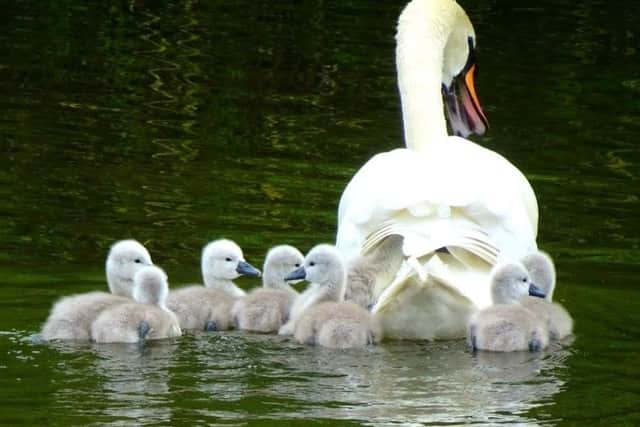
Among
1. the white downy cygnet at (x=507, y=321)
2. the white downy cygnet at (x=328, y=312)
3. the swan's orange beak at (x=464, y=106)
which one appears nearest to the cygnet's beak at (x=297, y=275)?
the white downy cygnet at (x=328, y=312)

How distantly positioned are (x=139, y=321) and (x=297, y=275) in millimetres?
967

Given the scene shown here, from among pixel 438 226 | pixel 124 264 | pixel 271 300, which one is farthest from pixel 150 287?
pixel 438 226

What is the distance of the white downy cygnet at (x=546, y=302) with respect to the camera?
35.6 ft

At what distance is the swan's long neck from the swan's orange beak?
2.80ft

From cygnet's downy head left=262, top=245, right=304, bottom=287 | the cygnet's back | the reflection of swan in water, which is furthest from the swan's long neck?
the reflection of swan in water

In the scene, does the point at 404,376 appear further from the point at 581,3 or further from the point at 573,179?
the point at 581,3

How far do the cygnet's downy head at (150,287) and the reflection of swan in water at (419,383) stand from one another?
0.80 m

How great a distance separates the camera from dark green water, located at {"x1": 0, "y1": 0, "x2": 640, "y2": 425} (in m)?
9.52

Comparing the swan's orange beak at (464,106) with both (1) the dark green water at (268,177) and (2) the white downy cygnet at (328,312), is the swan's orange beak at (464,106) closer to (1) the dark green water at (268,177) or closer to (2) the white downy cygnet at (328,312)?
(1) the dark green water at (268,177)

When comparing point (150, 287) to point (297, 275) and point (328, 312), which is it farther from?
point (328, 312)

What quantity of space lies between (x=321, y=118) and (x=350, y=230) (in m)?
7.49

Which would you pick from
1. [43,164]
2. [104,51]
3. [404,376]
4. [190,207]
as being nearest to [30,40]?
[104,51]

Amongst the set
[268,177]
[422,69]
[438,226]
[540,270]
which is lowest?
[540,270]

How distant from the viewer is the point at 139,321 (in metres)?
10.5
